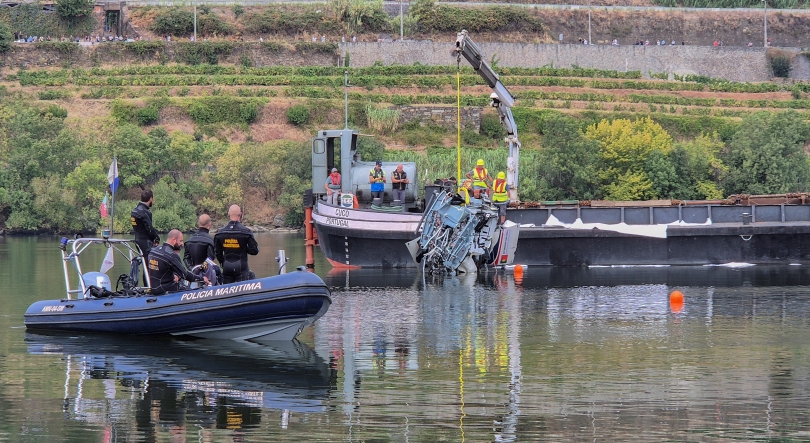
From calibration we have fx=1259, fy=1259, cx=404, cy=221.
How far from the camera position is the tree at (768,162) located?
164 ft

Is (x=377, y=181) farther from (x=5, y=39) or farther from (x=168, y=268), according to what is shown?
(x=5, y=39)

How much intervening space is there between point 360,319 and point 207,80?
5658cm

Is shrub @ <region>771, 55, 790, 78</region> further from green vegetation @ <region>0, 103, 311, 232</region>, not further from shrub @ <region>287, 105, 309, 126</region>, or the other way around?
green vegetation @ <region>0, 103, 311, 232</region>

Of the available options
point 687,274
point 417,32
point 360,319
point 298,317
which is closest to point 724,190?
point 687,274

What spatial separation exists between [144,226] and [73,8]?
72.6m

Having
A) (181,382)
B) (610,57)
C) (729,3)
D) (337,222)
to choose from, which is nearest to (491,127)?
(610,57)

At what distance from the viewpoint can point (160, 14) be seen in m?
88.8

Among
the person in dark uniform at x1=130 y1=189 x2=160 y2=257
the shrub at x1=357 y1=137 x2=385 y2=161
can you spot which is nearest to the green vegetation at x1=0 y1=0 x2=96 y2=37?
the shrub at x1=357 y1=137 x2=385 y2=161

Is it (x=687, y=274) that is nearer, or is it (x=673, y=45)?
(x=687, y=274)

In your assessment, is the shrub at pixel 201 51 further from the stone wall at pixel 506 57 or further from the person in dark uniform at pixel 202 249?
the person in dark uniform at pixel 202 249

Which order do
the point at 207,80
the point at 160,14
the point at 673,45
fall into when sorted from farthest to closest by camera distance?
the point at 673,45
the point at 160,14
the point at 207,80

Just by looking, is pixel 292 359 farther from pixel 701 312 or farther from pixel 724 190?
pixel 724 190

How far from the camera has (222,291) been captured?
62.5 feet

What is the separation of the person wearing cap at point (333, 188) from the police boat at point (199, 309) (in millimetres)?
13805
